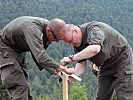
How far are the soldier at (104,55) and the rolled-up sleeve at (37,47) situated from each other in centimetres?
37

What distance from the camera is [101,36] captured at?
5.72m

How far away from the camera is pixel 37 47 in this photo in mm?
5566

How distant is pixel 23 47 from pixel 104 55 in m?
1.23

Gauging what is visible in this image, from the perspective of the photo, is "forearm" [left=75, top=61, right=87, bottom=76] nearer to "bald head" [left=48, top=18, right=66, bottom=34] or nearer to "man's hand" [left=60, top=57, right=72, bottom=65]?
"man's hand" [left=60, top=57, right=72, bottom=65]

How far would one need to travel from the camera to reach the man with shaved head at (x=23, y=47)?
5.59 meters

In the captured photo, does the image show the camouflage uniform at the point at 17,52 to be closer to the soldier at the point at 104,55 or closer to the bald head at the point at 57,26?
the bald head at the point at 57,26

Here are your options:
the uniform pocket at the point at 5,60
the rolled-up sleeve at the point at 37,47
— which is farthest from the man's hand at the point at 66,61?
the uniform pocket at the point at 5,60

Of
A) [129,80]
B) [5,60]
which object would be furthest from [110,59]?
[5,60]

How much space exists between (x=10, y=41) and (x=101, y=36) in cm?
139

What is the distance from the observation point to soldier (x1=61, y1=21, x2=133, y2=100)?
5.73 m

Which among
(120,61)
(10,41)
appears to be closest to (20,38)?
(10,41)

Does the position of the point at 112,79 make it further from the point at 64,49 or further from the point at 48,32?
the point at 64,49

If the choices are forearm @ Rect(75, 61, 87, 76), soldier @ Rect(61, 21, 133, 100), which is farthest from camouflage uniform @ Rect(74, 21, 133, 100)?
forearm @ Rect(75, 61, 87, 76)

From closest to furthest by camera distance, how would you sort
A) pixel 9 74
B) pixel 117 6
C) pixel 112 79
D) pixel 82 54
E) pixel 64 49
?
1. pixel 82 54
2. pixel 9 74
3. pixel 112 79
4. pixel 64 49
5. pixel 117 6
